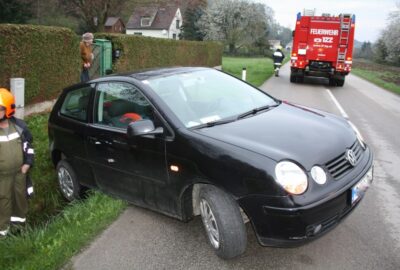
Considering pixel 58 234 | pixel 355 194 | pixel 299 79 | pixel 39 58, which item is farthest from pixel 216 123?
pixel 299 79

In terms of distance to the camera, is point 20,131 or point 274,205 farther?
point 20,131

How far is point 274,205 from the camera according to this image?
3.19 metres

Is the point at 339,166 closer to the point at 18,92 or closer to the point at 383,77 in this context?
the point at 18,92

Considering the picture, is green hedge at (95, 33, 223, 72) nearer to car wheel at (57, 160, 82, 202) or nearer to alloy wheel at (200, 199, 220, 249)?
car wheel at (57, 160, 82, 202)

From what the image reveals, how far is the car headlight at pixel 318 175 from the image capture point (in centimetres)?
328

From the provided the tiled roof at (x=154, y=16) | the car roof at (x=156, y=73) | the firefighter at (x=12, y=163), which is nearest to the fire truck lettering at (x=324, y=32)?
the car roof at (x=156, y=73)

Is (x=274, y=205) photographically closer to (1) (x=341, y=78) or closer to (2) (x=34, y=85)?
(2) (x=34, y=85)

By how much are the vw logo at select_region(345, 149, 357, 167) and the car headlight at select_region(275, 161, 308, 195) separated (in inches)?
26.7

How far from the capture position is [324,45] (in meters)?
18.9

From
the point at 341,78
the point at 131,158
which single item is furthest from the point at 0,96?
the point at 341,78

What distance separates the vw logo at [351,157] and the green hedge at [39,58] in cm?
731

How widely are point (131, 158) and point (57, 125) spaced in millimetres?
1709

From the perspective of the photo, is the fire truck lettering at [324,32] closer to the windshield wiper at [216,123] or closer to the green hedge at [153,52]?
the green hedge at [153,52]

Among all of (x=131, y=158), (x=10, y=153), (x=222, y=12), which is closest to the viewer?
(x=131, y=158)
